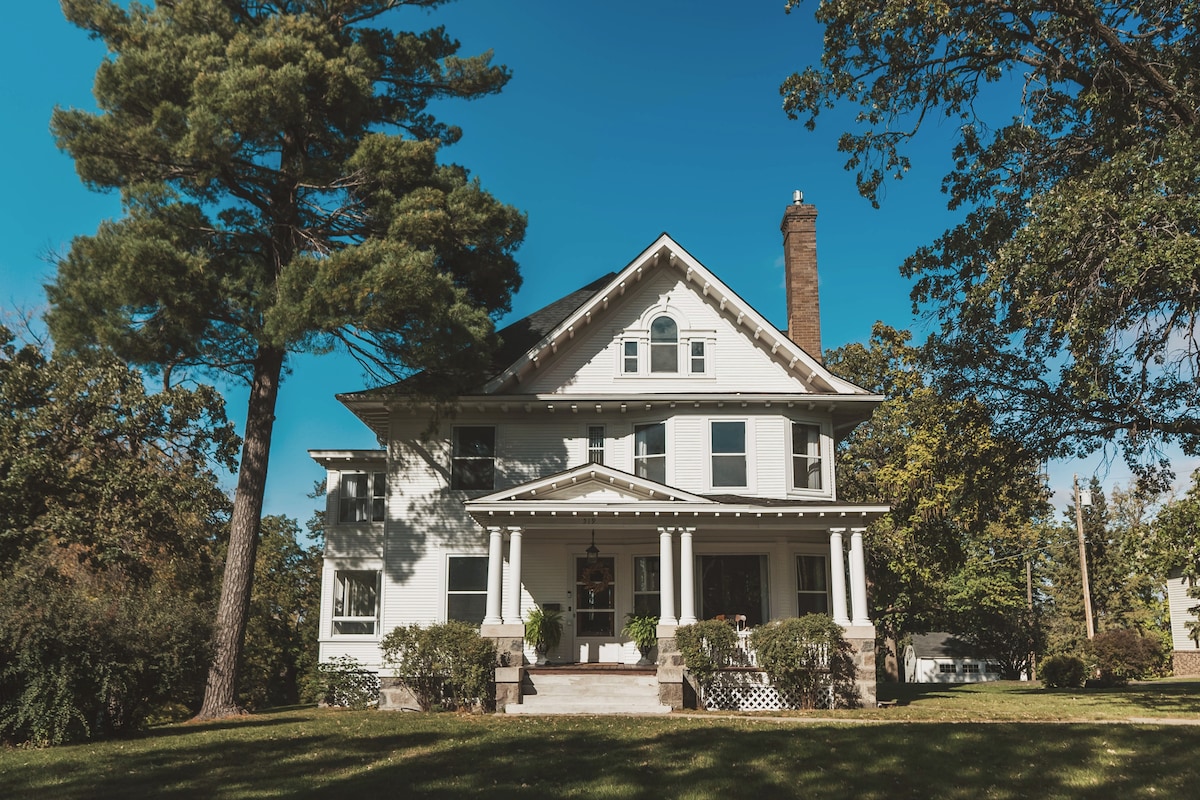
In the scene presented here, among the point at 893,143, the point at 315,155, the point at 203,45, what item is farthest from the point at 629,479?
the point at 203,45

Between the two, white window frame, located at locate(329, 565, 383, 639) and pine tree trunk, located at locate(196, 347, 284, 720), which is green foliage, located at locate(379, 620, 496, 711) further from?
white window frame, located at locate(329, 565, 383, 639)

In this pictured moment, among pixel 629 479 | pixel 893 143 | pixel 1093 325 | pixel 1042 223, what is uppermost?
pixel 893 143

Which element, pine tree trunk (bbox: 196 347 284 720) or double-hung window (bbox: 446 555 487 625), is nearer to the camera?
pine tree trunk (bbox: 196 347 284 720)

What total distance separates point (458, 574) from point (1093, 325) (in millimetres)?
14148

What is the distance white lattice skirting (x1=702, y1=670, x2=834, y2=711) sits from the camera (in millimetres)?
17953

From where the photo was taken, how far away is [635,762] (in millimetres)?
10656

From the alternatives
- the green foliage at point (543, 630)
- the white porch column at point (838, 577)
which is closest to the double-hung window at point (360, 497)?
the green foliage at point (543, 630)

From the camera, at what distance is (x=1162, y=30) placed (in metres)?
16.1

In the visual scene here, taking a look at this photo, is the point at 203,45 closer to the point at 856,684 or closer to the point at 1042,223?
the point at 1042,223

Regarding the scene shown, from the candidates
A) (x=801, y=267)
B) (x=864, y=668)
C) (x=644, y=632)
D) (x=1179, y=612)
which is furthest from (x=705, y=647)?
(x=1179, y=612)

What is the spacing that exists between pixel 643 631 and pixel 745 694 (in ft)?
8.93

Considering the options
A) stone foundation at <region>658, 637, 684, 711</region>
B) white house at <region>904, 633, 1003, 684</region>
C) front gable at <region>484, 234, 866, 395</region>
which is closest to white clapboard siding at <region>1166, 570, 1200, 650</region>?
white house at <region>904, 633, 1003, 684</region>

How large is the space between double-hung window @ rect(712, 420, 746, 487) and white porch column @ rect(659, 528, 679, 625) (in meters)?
2.81

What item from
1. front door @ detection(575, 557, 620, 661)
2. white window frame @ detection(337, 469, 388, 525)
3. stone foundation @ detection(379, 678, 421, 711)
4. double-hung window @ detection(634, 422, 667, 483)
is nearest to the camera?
stone foundation @ detection(379, 678, 421, 711)
